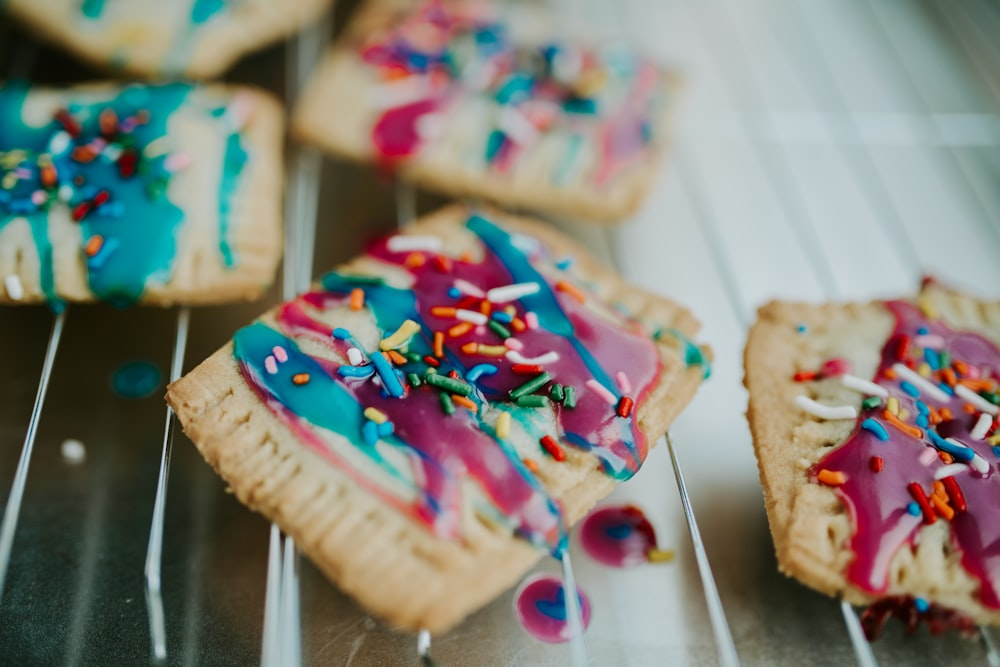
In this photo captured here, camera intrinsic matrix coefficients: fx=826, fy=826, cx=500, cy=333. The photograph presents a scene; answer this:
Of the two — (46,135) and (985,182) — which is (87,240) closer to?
(46,135)

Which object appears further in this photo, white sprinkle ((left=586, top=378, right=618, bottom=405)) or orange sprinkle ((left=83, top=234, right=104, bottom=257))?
orange sprinkle ((left=83, top=234, right=104, bottom=257))

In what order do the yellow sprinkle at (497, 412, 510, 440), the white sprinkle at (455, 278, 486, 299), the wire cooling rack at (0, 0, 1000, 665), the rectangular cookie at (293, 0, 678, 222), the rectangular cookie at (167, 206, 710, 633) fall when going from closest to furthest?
the rectangular cookie at (167, 206, 710, 633) → the yellow sprinkle at (497, 412, 510, 440) → the wire cooling rack at (0, 0, 1000, 665) → the white sprinkle at (455, 278, 486, 299) → the rectangular cookie at (293, 0, 678, 222)

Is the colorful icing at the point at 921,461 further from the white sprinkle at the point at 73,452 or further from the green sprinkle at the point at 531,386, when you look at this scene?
the white sprinkle at the point at 73,452

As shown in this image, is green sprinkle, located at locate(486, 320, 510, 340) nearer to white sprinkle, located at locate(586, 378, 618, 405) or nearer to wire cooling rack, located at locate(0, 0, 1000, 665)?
white sprinkle, located at locate(586, 378, 618, 405)

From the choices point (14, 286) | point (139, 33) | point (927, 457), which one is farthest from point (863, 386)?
point (139, 33)

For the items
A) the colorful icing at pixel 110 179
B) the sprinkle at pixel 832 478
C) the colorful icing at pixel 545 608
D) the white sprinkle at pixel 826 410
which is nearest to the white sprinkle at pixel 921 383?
the white sprinkle at pixel 826 410

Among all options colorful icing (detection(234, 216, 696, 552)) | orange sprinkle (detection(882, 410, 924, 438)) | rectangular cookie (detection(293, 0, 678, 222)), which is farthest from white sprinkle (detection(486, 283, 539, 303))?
orange sprinkle (detection(882, 410, 924, 438))

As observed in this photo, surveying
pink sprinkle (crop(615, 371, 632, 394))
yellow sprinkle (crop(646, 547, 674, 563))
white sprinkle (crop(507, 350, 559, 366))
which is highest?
white sprinkle (crop(507, 350, 559, 366))
